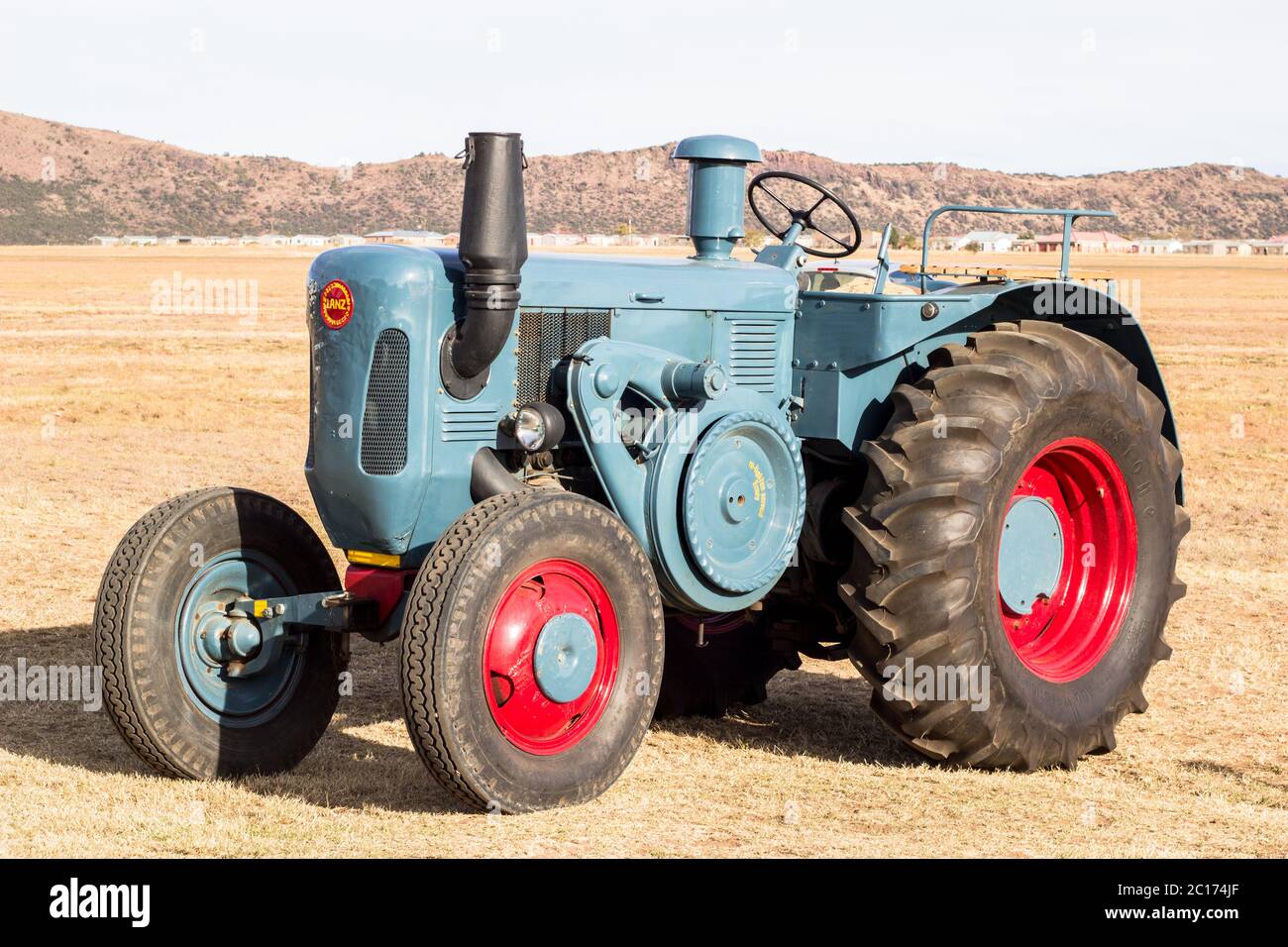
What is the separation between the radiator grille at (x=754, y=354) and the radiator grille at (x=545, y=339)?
66 cm

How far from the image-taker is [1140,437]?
7191 mm

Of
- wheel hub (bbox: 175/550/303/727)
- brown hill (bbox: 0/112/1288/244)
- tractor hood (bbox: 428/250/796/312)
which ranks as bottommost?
wheel hub (bbox: 175/550/303/727)

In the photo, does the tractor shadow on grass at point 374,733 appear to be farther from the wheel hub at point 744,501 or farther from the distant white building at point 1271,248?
the distant white building at point 1271,248

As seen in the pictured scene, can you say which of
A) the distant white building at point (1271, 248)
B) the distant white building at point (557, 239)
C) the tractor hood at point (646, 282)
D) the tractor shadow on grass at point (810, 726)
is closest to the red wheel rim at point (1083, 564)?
the tractor shadow on grass at point (810, 726)

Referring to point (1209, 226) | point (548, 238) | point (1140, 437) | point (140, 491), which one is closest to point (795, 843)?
point (1140, 437)

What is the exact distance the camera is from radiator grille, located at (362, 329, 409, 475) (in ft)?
19.2

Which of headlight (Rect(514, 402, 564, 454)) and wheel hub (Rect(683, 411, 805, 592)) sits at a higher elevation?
headlight (Rect(514, 402, 564, 454))

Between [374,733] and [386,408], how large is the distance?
6.13 feet

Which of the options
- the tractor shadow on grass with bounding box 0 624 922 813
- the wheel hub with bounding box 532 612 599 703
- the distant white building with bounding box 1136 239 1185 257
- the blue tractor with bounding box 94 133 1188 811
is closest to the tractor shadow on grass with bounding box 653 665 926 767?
the tractor shadow on grass with bounding box 0 624 922 813

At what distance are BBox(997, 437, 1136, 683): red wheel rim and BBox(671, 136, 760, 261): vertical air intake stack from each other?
1.70 m

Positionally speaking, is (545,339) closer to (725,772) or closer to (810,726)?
(725,772)

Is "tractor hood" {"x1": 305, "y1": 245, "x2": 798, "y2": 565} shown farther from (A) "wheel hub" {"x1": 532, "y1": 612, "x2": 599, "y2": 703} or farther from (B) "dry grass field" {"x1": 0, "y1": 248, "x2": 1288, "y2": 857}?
(B) "dry grass field" {"x1": 0, "y1": 248, "x2": 1288, "y2": 857}

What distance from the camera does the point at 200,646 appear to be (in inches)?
243

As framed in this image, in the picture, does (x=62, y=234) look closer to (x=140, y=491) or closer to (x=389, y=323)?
(x=140, y=491)
